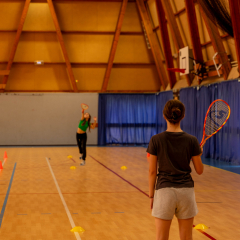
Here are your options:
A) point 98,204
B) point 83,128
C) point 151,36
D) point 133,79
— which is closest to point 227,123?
point 83,128

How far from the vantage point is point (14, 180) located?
8.80 meters

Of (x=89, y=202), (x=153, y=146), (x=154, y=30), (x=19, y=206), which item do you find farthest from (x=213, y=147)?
(x=153, y=146)

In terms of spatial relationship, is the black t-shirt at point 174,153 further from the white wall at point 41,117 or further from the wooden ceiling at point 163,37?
the white wall at point 41,117

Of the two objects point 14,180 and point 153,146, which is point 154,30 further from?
point 153,146

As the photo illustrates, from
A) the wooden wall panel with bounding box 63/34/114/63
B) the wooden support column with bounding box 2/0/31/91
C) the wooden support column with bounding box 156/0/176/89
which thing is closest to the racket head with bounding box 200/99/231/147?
the wooden support column with bounding box 156/0/176/89

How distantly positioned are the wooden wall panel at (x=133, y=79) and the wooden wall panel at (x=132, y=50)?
1.74ft

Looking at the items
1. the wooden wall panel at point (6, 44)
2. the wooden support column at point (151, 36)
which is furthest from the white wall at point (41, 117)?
the wooden support column at point (151, 36)

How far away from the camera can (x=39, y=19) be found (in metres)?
17.3

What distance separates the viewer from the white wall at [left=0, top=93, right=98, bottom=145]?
61.2 feet

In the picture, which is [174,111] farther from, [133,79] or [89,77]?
[133,79]

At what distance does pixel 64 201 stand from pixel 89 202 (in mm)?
450

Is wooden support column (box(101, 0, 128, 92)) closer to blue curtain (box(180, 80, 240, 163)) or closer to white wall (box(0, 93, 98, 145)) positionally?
white wall (box(0, 93, 98, 145))

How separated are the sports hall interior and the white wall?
0.16ft

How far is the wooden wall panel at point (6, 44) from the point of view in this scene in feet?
56.5
